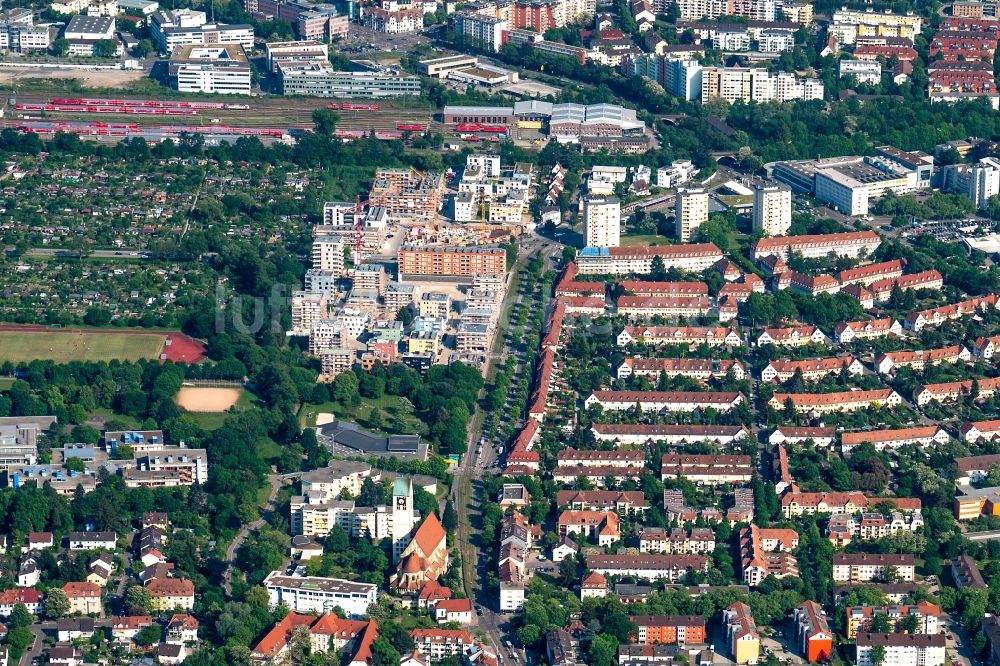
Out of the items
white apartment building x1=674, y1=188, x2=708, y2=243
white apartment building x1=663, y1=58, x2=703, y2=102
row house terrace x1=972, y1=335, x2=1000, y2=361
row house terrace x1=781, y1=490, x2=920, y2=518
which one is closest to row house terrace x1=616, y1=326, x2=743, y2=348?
row house terrace x1=972, y1=335, x2=1000, y2=361

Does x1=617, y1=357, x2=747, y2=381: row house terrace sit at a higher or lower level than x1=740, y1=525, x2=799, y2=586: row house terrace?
higher

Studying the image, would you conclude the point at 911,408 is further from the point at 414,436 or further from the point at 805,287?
the point at 414,436

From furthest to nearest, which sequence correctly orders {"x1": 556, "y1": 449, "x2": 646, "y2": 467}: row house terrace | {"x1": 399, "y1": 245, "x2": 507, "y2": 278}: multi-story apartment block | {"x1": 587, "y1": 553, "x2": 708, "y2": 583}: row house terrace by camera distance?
{"x1": 399, "y1": 245, "x2": 507, "y2": 278}: multi-story apartment block < {"x1": 556, "y1": 449, "x2": 646, "y2": 467}: row house terrace < {"x1": 587, "y1": 553, "x2": 708, "y2": 583}: row house terrace

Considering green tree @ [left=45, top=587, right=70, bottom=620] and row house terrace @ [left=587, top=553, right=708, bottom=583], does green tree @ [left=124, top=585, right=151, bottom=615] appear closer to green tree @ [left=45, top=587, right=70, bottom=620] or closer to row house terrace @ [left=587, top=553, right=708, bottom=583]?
green tree @ [left=45, top=587, right=70, bottom=620]

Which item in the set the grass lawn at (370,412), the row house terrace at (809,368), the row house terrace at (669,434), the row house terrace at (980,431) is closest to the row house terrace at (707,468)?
the row house terrace at (669,434)

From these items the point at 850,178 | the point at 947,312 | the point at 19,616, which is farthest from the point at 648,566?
the point at 850,178

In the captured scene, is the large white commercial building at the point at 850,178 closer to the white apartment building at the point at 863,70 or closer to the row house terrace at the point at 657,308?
the white apartment building at the point at 863,70
